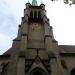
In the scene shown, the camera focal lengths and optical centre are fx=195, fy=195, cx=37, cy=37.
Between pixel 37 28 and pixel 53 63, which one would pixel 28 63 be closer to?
pixel 53 63

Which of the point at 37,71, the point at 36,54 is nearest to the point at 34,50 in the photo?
the point at 36,54

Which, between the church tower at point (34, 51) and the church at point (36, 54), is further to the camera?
the church at point (36, 54)

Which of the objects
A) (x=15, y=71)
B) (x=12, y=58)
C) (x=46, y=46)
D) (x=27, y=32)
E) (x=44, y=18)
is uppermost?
(x=44, y=18)

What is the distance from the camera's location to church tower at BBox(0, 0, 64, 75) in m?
22.8

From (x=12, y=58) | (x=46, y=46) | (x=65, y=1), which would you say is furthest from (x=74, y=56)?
(x=65, y=1)

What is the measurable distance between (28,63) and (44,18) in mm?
9946

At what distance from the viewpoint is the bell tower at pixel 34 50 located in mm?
22797

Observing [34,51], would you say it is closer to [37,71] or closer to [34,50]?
[34,50]

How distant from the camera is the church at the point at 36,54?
22.9 meters

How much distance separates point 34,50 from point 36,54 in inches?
32.1

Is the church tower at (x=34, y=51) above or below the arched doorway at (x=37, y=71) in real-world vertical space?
above

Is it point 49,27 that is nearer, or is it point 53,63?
point 53,63

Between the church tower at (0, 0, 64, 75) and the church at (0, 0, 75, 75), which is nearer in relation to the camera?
the church tower at (0, 0, 64, 75)

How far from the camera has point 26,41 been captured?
26.1 m
